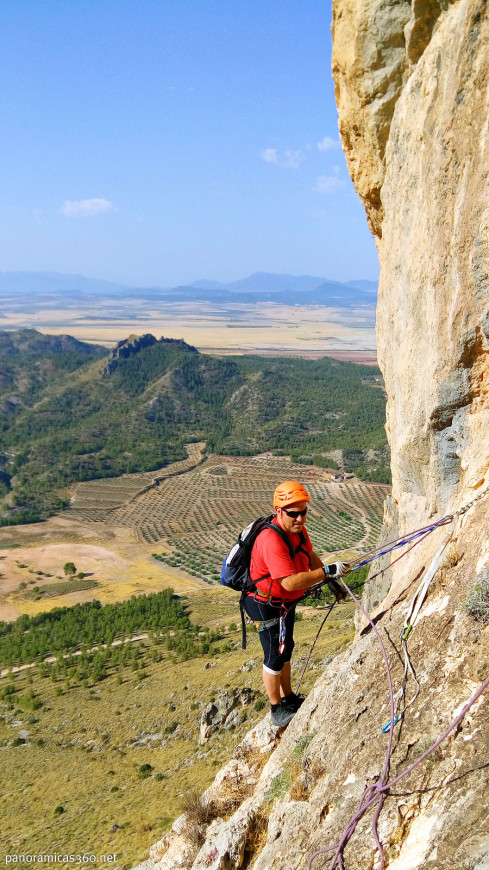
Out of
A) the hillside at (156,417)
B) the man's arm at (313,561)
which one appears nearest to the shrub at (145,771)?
the man's arm at (313,561)

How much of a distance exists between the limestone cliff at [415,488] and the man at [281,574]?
0.59m

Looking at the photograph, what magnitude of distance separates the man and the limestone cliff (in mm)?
587

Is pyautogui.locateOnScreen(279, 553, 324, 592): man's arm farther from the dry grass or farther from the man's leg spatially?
the dry grass

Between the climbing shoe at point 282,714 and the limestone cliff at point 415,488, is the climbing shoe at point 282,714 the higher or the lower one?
the lower one

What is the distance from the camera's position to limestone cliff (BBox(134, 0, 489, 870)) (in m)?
3.76

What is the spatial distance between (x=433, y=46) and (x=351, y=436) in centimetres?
9094

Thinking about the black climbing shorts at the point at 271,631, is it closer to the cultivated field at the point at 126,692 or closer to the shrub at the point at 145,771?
the cultivated field at the point at 126,692

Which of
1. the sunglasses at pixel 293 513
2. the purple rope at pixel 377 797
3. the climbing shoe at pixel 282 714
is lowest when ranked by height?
the climbing shoe at pixel 282 714

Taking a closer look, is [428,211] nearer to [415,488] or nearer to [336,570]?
[415,488]

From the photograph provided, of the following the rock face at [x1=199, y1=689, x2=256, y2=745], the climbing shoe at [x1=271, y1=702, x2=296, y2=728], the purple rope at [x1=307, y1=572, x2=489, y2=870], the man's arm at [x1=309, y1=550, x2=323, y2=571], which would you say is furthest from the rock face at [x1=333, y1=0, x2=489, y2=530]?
the rock face at [x1=199, y1=689, x2=256, y2=745]

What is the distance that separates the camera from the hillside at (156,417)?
84.9 metres

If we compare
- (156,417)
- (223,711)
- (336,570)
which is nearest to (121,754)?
(223,711)

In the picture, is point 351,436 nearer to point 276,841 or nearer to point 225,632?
point 225,632

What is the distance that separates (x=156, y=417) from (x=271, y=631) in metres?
103
